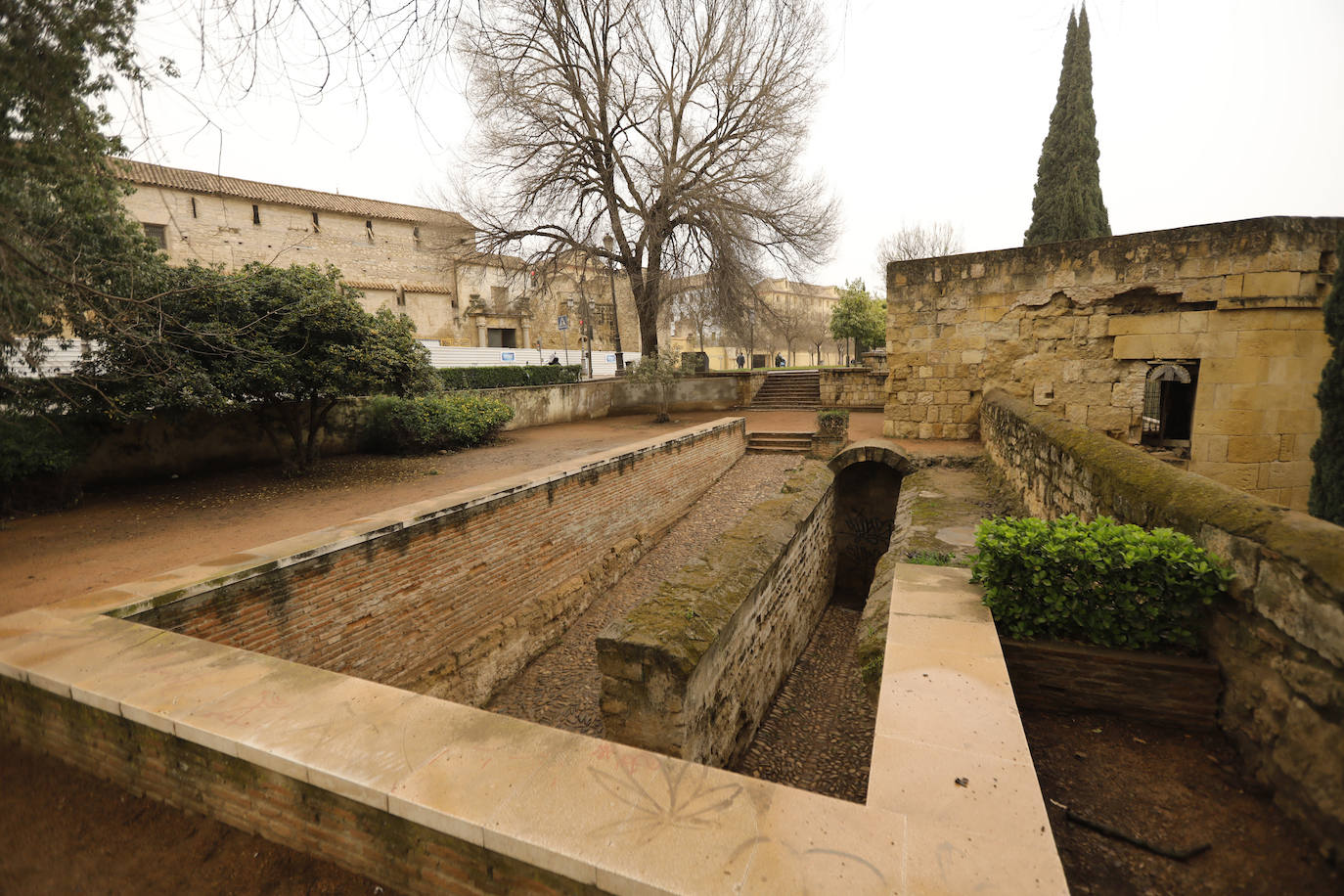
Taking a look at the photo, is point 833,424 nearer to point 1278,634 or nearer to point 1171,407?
point 1171,407

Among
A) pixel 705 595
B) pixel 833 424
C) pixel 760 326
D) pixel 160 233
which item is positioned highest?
pixel 160 233

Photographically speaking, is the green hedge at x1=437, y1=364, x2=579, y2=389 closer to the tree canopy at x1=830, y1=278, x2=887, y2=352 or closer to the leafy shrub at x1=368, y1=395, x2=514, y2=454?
the leafy shrub at x1=368, y1=395, x2=514, y2=454

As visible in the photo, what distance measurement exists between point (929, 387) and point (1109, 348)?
272 cm

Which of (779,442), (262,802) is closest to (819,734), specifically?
(262,802)

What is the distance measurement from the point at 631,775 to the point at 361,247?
→ 31.1 meters

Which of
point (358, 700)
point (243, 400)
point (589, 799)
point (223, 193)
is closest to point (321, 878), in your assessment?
point (358, 700)

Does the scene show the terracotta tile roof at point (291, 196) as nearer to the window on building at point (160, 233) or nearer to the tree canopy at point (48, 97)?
the window on building at point (160, 233)

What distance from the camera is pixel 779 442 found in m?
13.7

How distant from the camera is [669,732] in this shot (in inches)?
159

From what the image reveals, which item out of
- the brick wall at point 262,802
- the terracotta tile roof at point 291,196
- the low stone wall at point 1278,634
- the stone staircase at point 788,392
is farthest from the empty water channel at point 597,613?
the terracotta tile roof at point 291,196

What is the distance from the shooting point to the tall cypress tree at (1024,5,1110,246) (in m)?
17.9

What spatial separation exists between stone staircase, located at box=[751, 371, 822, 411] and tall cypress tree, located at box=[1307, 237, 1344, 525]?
12271mm

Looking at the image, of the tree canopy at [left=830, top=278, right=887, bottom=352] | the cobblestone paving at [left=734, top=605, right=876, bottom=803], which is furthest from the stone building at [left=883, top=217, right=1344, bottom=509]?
the tree canopy at [left=830, top=278, right=887, bottom=352]

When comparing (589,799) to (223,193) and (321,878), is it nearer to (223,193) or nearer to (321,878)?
(321,878)
